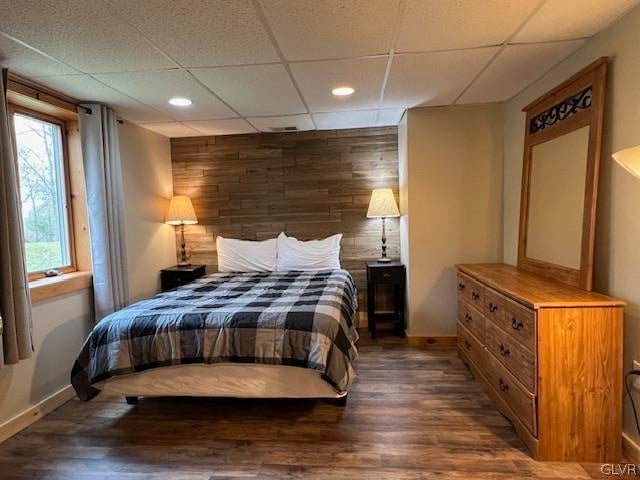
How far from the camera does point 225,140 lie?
4.24 metres

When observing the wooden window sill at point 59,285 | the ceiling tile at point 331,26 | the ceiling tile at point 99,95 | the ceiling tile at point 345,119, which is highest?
the ceiling tile at point 345,119

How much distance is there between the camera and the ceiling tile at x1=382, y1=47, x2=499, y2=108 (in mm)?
2213

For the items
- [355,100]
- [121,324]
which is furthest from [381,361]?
[355,100]

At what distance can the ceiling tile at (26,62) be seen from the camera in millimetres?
1956

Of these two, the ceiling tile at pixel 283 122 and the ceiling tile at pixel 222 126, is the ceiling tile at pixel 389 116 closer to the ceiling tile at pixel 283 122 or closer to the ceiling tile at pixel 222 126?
the ceiling tile at pixel 283 122

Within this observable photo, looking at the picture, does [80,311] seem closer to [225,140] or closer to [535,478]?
[225,140]

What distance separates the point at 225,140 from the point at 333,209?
5.01 feet

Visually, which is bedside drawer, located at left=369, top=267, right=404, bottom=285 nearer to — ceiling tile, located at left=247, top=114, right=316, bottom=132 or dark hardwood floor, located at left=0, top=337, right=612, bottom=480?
dark hardwood floor, located at left=0, top=337, right=612, bottom=480

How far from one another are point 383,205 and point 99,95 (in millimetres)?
2679

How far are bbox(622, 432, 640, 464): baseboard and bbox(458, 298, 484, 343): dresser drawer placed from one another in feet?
2.91

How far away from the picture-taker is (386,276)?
3680 mm

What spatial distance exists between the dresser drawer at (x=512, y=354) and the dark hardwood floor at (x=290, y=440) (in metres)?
0.37

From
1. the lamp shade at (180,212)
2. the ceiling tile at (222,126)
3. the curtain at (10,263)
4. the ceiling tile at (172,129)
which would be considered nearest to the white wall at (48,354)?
the curtain at (10,263)

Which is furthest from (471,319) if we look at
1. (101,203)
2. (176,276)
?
(101,203)
